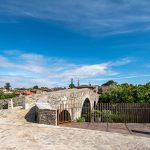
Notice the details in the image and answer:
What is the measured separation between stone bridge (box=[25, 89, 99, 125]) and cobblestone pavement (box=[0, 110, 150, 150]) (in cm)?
75

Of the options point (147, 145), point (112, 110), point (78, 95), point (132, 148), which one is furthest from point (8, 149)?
point (78, 95)

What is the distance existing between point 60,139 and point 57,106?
6.73m

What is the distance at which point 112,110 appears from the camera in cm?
1834

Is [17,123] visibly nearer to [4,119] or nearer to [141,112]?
[4,119]

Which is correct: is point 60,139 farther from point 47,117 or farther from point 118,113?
point 118,113

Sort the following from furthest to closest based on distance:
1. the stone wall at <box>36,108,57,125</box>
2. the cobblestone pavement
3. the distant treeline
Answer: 1. the distant treeline
2. the stone wall at <box>36,108,57,125</box>
3. the cobblestone pavement

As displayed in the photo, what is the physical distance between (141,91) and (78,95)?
9.98 m

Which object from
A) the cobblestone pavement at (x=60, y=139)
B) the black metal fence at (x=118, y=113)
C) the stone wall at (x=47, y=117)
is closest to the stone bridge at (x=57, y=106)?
the stone wall at (x=47, y=117)

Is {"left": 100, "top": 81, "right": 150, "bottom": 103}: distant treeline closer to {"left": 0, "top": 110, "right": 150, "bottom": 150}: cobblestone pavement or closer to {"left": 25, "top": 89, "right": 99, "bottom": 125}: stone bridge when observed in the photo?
{"left": 25, "top": 89, "right": 99, "bottom": 125}: stone bridge

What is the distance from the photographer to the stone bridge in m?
13.7

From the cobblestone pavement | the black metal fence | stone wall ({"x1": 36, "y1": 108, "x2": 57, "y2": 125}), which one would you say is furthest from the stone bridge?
the cobblestone pavement

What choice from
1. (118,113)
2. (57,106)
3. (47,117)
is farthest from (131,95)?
(47,117)

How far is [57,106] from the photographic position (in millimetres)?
17562

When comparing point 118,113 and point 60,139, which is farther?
point 118,113
